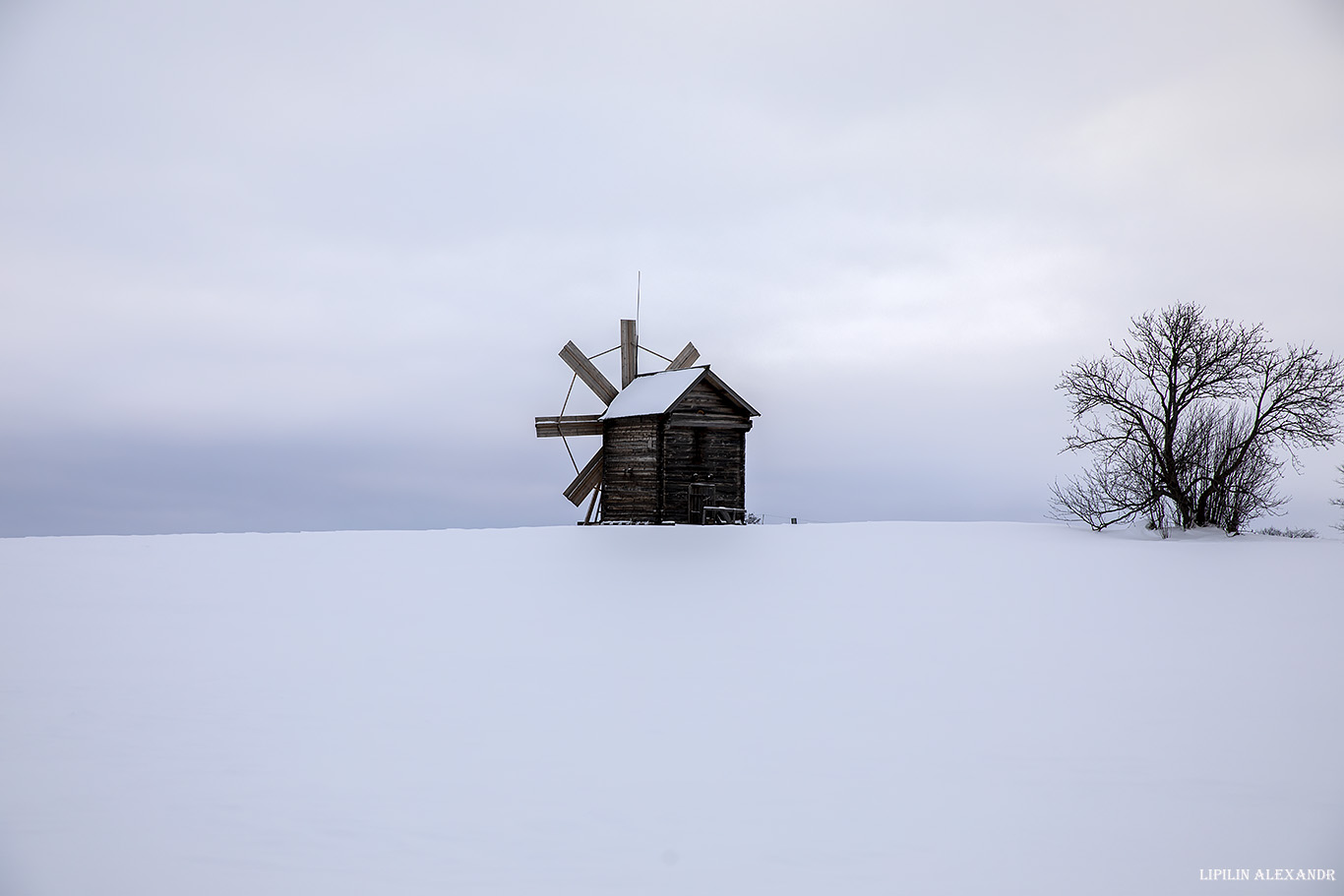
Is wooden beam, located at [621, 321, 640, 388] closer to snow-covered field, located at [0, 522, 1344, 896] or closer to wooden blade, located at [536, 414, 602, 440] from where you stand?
wooden blade, located at [536, 414, 602, 440]

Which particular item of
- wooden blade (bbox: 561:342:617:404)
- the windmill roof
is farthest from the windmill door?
wooden blade (bbox: 561:342:617:404)

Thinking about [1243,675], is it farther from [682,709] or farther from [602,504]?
[602,504]

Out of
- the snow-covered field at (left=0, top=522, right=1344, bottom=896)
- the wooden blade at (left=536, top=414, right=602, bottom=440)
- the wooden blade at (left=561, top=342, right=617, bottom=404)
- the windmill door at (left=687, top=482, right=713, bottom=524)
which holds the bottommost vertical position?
the snow-covered field at (left=0, top=522, right=1344, bottom=896)

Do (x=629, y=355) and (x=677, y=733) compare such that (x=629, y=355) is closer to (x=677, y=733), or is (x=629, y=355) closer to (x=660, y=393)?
(x=660, y=393)

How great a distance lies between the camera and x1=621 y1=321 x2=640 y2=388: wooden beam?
2622 cm

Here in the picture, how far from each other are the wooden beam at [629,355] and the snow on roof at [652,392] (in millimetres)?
322

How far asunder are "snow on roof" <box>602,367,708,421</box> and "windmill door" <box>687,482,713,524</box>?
2.16 metres

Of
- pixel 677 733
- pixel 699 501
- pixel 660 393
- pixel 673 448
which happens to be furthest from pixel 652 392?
pixel 677 733

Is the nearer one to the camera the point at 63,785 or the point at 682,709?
the point at 63,785

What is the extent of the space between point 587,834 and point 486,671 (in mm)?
4410

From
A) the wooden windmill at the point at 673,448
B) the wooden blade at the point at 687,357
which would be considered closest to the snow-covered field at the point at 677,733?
the wooden windmill at the point at 673,448

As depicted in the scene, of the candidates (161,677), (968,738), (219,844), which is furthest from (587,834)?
(161,677)

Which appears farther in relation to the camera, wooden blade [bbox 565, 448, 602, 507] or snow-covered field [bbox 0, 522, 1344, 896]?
wooden blade [bbox 565, 448, 602, 507]

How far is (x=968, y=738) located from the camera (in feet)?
25.4
